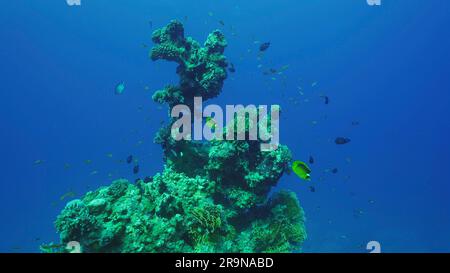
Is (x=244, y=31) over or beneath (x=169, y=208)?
over

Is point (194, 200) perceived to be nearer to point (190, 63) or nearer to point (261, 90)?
point (190, 63)

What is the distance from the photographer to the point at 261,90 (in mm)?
97625

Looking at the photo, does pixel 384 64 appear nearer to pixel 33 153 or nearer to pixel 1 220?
pixel 1 220

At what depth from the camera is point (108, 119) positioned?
101 metres

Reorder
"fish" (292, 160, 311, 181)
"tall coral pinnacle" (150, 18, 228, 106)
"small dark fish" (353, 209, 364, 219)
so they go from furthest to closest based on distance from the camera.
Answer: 1. "small dark fish" (353, 209, 364, 219)
2. "tall coral pinnacle" (150, 18, 228, 106)
3. "fish" (292, 160, 311, 181)

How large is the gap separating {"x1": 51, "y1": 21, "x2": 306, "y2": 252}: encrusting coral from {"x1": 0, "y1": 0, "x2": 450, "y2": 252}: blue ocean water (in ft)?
139

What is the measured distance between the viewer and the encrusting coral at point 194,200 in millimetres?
7066

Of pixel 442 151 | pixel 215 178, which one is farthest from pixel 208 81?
pixel 442 151

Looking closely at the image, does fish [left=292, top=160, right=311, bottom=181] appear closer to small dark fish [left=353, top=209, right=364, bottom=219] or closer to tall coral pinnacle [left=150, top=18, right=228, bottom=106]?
tall coral pinnacle [left=150, top=18, right=228, bottom=106]

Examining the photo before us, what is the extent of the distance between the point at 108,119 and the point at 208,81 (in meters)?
96.2

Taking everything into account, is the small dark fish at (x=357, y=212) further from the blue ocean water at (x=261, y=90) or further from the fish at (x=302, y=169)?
the fish at (x=302, y=169)

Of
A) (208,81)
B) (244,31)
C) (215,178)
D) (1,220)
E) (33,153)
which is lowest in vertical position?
(215,178)

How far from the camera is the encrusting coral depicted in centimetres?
707

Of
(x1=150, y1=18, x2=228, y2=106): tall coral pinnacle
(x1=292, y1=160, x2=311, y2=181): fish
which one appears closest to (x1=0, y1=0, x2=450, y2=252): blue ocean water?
(x1=150, y1=18, x2=228, y2=106): tall coral pinnacle
